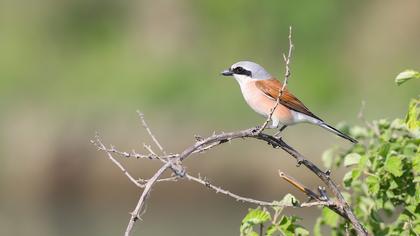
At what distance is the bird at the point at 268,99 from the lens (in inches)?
227

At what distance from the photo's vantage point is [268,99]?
5.81 meters

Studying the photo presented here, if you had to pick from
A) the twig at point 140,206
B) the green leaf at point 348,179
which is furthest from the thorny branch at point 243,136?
the green leaf at point 348,179

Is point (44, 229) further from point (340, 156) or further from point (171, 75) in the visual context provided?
point (340, 156)

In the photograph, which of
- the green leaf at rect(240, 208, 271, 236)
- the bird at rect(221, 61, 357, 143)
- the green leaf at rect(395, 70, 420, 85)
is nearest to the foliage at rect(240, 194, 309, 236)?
the green leaf at rect(240, 208, 271, 236)

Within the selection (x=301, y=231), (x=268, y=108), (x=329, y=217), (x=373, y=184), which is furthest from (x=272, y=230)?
(x=268, y=108)

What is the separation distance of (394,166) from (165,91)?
1209cm

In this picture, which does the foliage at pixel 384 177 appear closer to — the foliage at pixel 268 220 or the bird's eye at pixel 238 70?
the foliage at pixel 268 220

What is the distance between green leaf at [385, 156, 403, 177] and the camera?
4074 millimetres

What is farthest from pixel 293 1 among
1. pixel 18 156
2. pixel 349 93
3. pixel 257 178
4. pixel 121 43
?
pixel 18 156

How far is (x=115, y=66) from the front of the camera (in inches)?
707

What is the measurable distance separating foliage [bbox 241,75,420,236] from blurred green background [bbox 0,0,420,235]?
772 cm

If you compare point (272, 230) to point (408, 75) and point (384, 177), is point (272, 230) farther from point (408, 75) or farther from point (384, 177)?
point (408, 75)

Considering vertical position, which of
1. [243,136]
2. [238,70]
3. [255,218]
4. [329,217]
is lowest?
[255,218]

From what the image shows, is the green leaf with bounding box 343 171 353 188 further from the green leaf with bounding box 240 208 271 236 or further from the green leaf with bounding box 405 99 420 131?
the green leaf with bounding box 240 208 271 236
